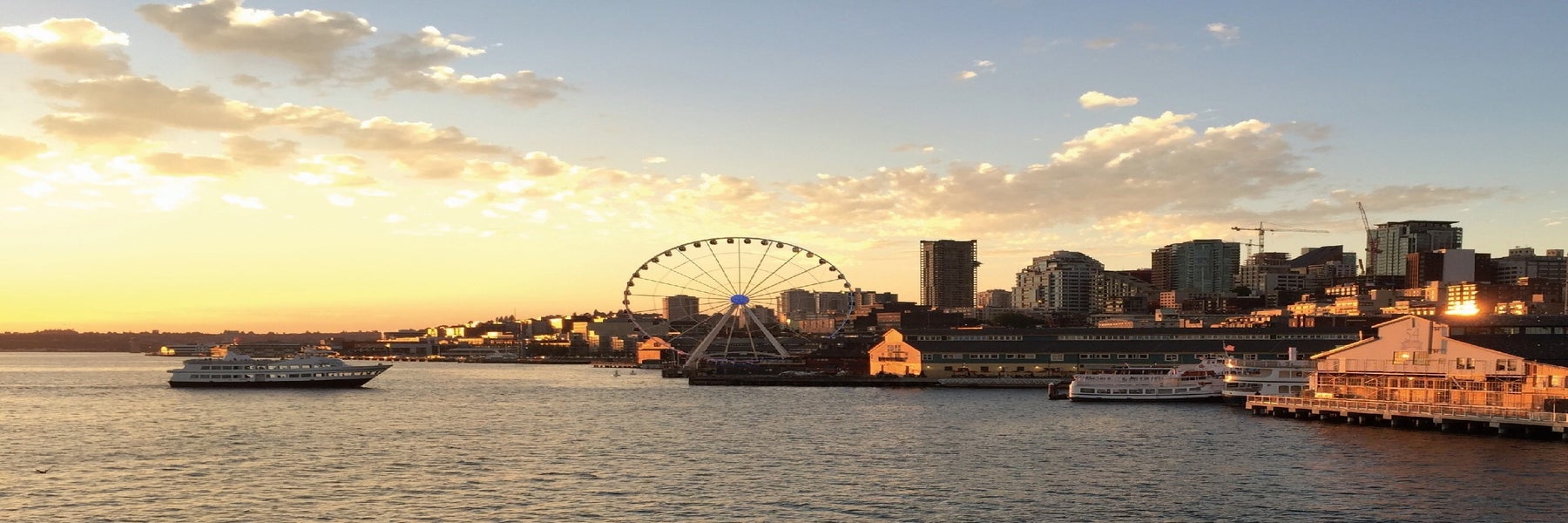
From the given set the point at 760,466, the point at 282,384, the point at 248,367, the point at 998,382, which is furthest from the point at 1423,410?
the point at 248,367

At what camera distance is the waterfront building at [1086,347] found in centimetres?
15188

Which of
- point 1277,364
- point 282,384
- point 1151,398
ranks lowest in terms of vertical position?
point 282,384

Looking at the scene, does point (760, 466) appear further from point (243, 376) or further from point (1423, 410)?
point (243, 376)

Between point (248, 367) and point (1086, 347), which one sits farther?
point (1086, 347)

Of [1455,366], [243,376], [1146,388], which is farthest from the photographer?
[243,376]

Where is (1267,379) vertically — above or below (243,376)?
above

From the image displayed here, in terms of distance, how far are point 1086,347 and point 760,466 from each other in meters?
95.0

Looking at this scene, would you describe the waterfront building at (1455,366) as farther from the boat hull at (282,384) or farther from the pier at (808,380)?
the boat hull at (282,384)

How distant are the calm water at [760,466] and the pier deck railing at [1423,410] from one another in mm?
1714

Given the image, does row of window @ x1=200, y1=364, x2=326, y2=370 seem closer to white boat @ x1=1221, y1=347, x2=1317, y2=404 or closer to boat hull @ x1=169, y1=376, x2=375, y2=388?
boat hull @ x1=169, y1=376, x2=375, y2=388

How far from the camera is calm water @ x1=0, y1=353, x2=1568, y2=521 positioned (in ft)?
169

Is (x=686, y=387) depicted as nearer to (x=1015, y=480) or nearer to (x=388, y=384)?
(x=388, y=384)

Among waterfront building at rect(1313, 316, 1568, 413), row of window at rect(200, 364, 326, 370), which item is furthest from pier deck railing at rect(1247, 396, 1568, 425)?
row of window at rect(200, 364, 326, 370)

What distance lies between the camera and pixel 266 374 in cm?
15138
